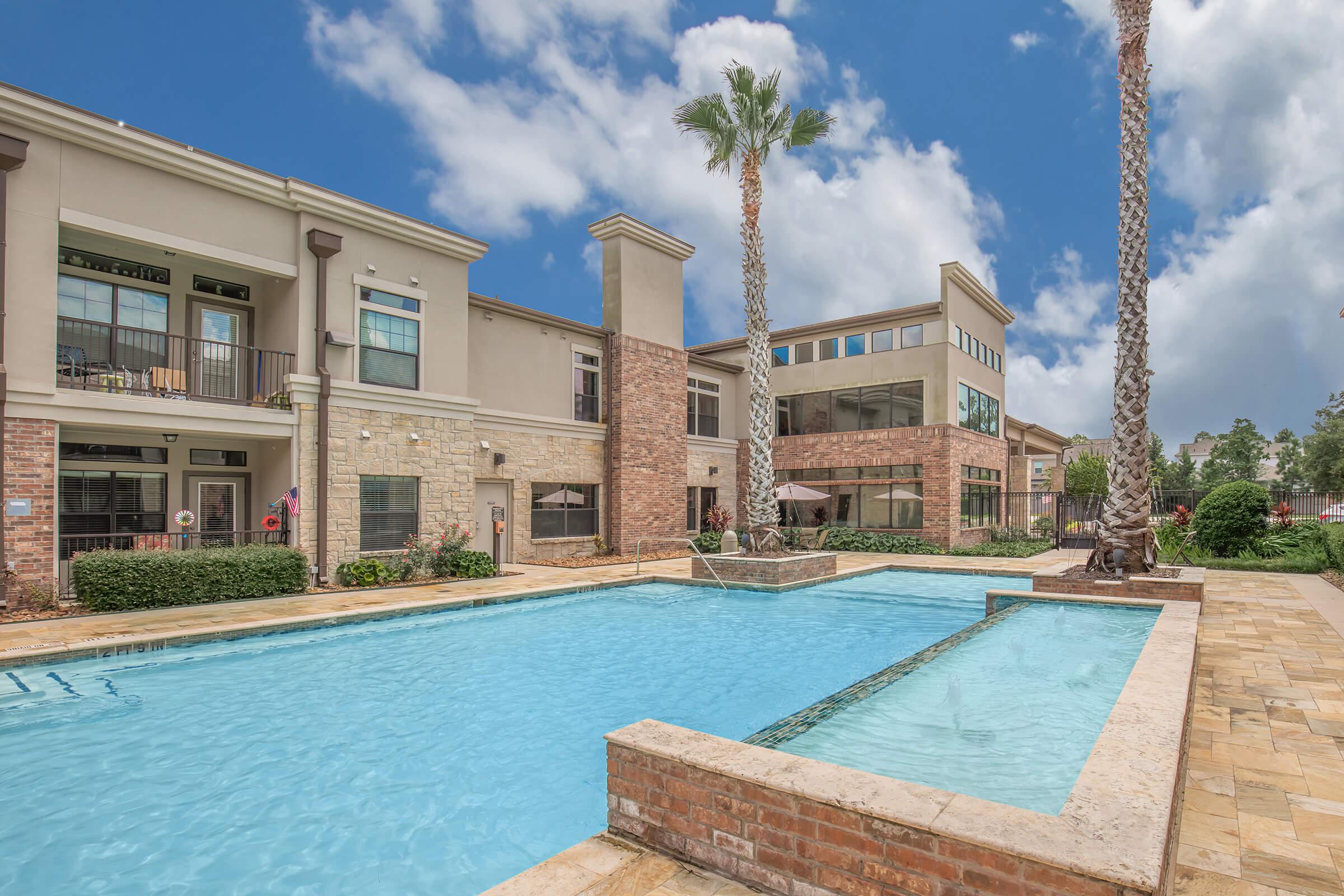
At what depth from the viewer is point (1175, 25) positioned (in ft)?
36.8

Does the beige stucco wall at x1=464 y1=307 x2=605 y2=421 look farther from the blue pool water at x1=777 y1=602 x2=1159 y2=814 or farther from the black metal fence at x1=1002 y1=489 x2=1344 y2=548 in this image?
the black metal fence at x1=1002 y1=489 x2=1344 y2=548

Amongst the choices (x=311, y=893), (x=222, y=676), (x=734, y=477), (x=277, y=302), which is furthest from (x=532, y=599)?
(x=734, y=477)

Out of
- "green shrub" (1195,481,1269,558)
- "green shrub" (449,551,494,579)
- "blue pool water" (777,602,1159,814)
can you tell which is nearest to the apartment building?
"green shrub" (449,551,494,579)

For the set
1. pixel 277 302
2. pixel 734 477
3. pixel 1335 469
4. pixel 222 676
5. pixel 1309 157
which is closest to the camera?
pixel 222 676

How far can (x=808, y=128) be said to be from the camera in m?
15.5

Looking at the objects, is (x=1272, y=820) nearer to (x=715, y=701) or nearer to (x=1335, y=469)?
(x=715, y=701)

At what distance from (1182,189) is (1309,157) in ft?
9.43

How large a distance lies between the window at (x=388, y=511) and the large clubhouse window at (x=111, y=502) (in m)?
3.36

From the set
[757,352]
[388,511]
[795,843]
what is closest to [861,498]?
[757,352]

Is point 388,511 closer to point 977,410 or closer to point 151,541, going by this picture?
point 151,541

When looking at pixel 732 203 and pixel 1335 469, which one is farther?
pixel 1335 469

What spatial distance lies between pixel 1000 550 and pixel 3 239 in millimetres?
20984

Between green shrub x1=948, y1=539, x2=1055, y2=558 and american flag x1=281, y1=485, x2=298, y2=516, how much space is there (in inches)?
598

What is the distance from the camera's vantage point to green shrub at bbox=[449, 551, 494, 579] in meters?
13.4
